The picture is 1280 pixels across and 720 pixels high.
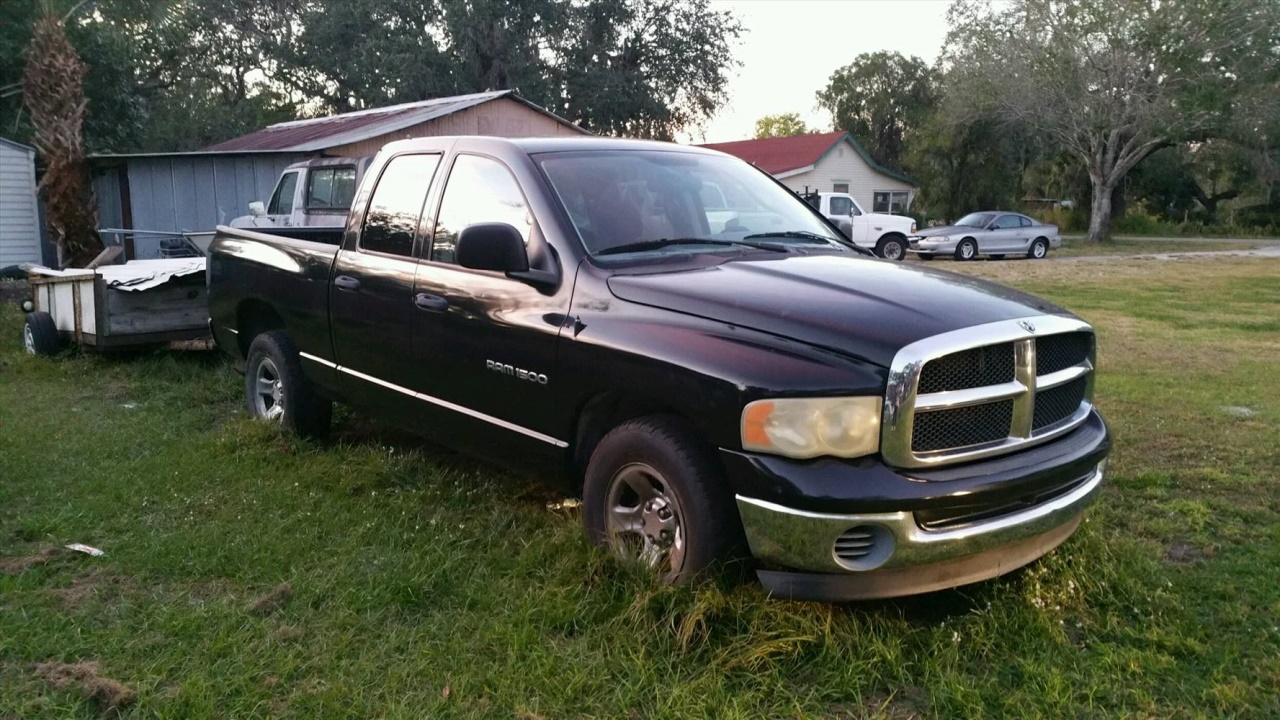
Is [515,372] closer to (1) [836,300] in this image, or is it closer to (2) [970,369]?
(1) [836,300]

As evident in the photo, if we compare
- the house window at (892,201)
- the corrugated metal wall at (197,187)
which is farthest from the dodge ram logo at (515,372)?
the house window at (892,201)

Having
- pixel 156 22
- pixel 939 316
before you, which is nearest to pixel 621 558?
pixel 939 316

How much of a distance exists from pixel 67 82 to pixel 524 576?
16945 mm

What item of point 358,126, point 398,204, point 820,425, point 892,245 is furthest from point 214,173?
point 820,425

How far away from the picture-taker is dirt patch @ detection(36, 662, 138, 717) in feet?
10.2

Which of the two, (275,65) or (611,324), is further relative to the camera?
(275,65)

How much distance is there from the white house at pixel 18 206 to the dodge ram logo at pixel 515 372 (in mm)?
20894

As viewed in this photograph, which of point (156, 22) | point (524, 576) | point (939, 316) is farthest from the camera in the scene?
point (156, 22)

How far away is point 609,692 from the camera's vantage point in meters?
3.18

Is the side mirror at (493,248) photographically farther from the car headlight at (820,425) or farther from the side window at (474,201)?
the car headlight at (820,425)

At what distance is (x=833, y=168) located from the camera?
41.3 m

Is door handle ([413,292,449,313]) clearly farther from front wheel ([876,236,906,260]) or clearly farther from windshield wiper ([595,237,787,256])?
front wheel ([876,236,906,260])

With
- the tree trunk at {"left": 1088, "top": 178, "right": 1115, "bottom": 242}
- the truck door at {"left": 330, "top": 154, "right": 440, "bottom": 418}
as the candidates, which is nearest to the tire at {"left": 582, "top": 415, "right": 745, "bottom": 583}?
the truck door at {"left": 330, "top": 154, "right": 440, "bottom": 418}

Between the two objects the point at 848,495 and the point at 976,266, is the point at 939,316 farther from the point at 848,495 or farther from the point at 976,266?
the point at 976,266
